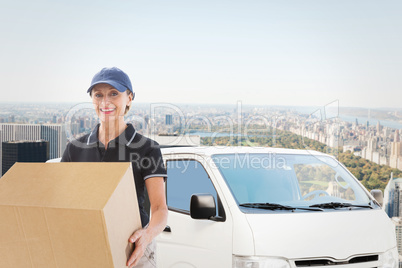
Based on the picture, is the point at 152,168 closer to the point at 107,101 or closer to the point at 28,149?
the point at 107,101

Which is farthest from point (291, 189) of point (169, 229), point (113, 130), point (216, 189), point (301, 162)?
point (113, 130)

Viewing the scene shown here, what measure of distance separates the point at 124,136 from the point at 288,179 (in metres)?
2.16

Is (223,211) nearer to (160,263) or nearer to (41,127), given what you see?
(160,263)

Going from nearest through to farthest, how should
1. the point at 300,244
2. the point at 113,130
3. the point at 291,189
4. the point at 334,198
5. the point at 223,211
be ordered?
the point at 113,130 < the point at 300,244 < the point at 223,211 < the point at 334,198 < the point at 291,189

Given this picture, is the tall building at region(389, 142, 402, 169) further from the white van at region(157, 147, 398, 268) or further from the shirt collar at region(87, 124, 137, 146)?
the shirt collar at region(87, 124, 137, 146)

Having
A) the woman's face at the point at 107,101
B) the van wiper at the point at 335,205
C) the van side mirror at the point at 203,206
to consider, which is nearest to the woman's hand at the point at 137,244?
the woman's face at the point at 107,101

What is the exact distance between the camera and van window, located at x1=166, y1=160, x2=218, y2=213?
366 cm

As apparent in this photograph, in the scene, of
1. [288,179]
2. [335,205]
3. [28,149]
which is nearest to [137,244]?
[335,205]

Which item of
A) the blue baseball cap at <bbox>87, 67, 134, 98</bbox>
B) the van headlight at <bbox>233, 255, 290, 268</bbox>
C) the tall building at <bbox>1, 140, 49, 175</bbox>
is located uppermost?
the blue baseball cap at <bbox>87, 67, 134, 98</bbox>

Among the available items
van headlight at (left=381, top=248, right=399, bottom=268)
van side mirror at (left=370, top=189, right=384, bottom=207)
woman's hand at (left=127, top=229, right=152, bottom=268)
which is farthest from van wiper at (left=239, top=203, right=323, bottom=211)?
woman's hand at (left=127, top=229, right=152, bottom=268)

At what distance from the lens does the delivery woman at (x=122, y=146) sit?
87.0 inches

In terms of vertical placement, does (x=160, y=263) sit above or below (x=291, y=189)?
below

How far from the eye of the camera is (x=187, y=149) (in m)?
3.94

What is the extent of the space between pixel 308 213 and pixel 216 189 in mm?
751
